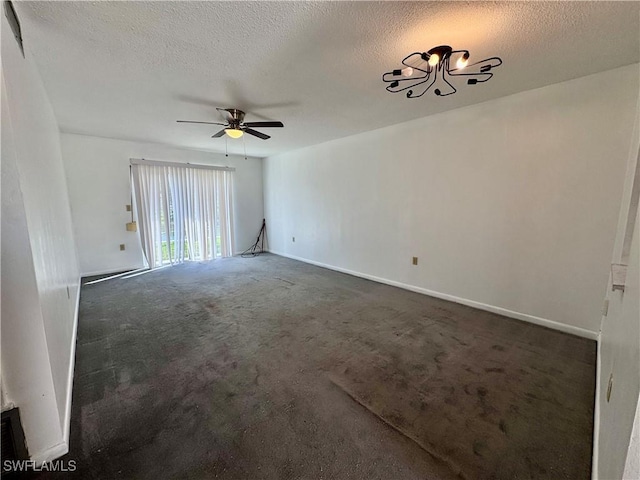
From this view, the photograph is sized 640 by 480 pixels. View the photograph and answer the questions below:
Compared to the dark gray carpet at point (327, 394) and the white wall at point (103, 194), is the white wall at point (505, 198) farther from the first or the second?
the white wall at point (103, 194)

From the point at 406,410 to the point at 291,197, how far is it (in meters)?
4.65

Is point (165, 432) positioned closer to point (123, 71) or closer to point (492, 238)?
point (123, 71)

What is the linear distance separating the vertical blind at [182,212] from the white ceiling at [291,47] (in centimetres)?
201

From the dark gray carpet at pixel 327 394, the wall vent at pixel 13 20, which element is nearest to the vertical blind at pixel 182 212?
the dark gray carpet at pixel 327 394

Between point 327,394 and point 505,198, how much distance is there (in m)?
2.62

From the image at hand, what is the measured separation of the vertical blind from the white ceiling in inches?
79.3

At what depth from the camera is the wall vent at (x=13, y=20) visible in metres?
1.37

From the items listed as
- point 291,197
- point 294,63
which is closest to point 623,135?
point 294,63

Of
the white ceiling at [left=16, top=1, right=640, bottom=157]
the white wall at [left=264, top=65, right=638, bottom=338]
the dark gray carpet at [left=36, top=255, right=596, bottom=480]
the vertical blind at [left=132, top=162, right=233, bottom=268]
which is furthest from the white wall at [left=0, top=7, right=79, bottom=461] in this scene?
the vertical blind at [left=132, top=162, right=233, bottom=268]

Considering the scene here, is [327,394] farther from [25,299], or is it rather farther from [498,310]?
[498,310]

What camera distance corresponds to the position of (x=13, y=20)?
148 centimetres

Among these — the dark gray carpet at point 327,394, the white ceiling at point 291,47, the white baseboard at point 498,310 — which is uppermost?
the white ceiling at point 291,47

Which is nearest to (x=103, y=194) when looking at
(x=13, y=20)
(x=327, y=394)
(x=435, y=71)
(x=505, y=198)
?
(x=13, y=20)

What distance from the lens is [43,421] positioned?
50.3 inches
